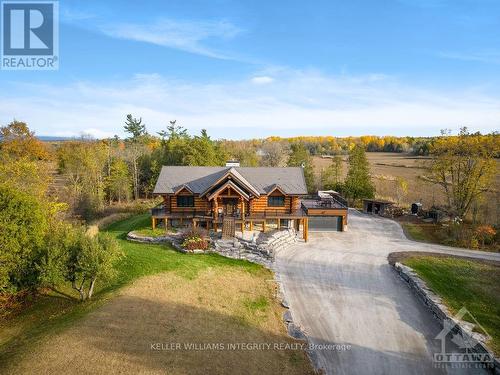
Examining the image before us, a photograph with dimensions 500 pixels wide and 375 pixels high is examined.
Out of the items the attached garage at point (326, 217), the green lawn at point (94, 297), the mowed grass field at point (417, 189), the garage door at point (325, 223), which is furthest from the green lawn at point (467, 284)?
the mowed grass field at point (417, 189)

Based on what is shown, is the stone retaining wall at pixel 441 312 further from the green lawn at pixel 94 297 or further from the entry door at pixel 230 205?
the entry door at pixel 230 205

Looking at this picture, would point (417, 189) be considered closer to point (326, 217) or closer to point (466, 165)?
point (466, 165)

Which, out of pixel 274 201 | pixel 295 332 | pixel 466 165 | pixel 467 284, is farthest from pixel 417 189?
pixel 295 332

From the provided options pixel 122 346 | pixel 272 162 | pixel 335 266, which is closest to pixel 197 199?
pixel 335 266

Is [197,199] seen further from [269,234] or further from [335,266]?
[335,266]

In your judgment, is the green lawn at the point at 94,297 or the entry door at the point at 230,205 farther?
the entry door at the point at 230,205

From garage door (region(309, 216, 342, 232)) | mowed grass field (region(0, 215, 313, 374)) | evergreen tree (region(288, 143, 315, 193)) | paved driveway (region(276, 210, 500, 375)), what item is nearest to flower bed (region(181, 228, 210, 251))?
mowed grass field (region(0, 215, 313, 374))
